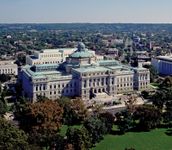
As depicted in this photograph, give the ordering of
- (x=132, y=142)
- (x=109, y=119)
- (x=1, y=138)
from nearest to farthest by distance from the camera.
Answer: (x=1, y=138)
(x=132, y=142)
(x=109, y=119)

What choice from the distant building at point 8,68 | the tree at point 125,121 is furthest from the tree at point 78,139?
the distant building at point 8,68

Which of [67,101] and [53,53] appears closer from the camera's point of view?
[67,101]

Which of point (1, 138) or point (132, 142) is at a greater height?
point (1, 138)

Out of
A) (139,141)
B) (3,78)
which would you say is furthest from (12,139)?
(3,78)

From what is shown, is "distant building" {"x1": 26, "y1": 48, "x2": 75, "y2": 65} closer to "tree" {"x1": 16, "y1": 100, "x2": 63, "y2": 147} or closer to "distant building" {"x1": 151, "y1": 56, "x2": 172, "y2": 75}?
"distant building" {"x1": 151, "y1": 56, "x2": 172, "y2": 75}

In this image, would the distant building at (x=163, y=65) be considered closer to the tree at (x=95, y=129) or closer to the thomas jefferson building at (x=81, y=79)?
the thomas jefferson building at (x=81, y=79)

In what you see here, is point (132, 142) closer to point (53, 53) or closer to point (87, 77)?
point (87, 77)

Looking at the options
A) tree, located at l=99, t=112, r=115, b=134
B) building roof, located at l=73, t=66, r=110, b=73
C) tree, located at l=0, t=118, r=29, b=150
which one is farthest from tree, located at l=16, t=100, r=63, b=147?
building roof, located at l=73, t=66, r=110, b=73

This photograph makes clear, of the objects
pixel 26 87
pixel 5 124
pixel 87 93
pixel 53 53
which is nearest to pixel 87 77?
pixel 87 93
